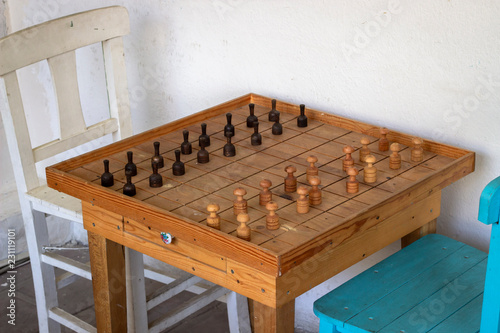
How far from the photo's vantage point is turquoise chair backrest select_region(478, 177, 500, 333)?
1318mm

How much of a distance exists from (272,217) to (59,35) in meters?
1.24

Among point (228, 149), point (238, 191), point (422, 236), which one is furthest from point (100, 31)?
point (422, 236)

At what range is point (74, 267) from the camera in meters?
2.37

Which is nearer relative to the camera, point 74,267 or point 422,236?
point 422,236

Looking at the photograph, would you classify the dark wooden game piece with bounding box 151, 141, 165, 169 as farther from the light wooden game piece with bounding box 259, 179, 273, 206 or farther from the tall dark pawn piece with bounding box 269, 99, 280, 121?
the tall dark pawn piece with bounding box 269, 99, 280, 121

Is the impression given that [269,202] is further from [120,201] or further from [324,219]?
[120,201]

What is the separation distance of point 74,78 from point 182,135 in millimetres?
526

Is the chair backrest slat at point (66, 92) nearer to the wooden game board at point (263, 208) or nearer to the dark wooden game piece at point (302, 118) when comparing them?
the wooden game board at point (263, 208)

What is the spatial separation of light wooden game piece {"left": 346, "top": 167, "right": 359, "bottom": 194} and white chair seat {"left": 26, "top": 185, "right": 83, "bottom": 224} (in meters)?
1.02

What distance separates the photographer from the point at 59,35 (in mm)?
2441

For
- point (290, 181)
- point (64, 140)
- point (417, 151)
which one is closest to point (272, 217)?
point (290, 181)
